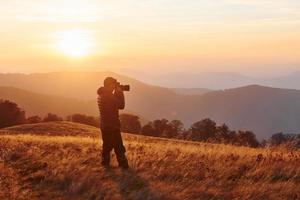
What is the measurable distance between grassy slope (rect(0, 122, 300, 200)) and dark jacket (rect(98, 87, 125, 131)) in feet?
3.17

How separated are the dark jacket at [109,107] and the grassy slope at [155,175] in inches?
→ 38.0

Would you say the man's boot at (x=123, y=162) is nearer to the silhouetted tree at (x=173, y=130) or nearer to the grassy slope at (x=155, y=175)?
the grassy slope at (x=155, y=175)

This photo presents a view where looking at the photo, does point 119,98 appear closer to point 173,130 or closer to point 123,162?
point 123,162

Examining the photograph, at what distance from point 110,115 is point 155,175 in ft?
6.55

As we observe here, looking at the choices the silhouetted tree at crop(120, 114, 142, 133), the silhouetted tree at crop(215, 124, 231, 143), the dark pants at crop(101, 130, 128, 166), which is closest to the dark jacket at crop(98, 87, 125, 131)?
the dark pants at crop(101, 130, 128, 166)

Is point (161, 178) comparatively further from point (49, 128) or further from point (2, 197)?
point (49, 128)

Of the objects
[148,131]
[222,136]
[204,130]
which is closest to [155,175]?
[222,136]

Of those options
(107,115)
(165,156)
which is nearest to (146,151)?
(165,156)

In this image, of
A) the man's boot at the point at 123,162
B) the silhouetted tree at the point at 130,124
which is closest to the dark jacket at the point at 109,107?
the man's boot at the point at 123,162

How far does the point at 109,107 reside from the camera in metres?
13.4

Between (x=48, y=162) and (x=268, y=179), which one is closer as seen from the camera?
A: (x=268, y=179)

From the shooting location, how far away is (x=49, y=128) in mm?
38094

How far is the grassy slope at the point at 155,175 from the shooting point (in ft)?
34.6

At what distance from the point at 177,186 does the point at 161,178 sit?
99 cm
